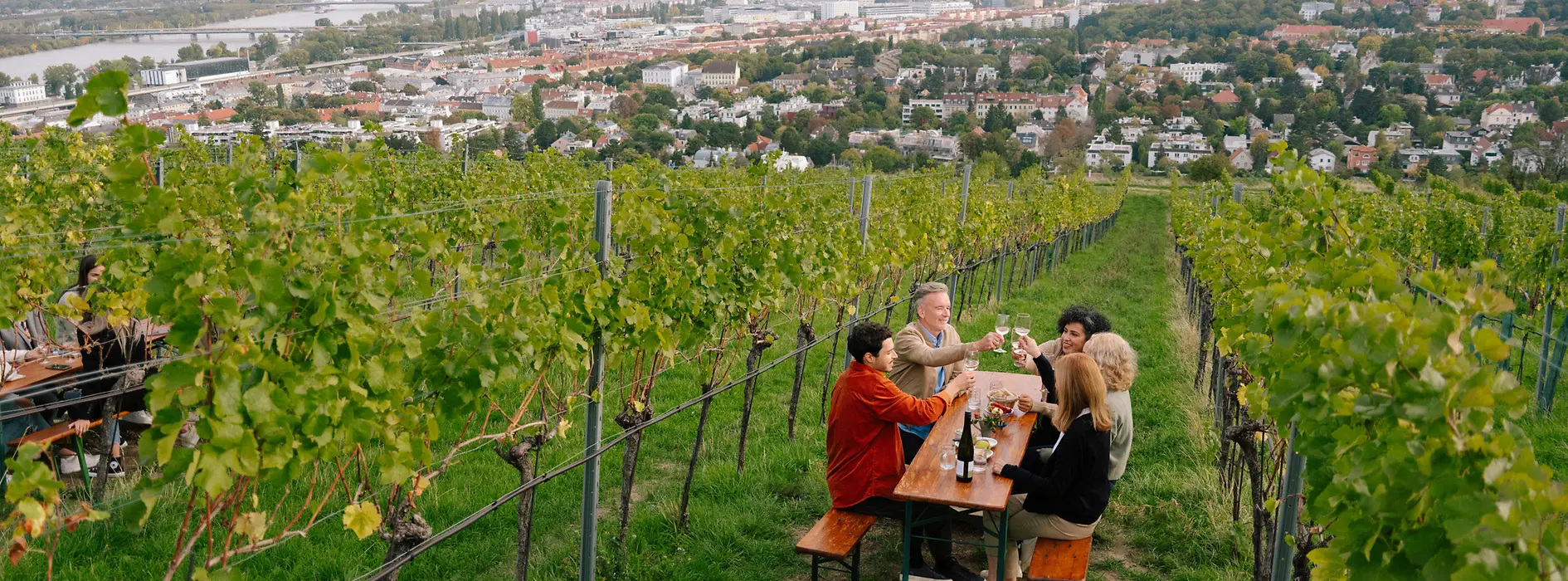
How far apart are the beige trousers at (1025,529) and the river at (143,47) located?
62.4 metres

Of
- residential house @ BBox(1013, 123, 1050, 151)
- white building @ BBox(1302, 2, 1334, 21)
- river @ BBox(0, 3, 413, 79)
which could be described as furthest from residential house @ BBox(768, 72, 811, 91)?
white building @ BBox(1302, 2, 1334, 21)

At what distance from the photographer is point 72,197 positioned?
6832 mm

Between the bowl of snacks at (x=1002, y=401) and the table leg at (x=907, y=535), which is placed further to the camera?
the bowl of snacks at (x=1002, y=401)

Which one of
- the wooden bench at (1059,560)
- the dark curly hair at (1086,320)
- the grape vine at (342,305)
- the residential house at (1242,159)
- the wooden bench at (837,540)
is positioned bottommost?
the residential house at (1242,159)

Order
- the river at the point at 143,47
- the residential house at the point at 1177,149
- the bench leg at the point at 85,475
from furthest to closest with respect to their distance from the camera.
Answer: the residential house at the point at 1177,149 → the river at the point at 143,47 → the bench leg at the point at 85,475

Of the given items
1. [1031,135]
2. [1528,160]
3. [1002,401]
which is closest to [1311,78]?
[1031,135]

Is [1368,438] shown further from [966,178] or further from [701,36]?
[701,36]

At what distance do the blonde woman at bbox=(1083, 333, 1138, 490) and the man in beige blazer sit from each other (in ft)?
2.10

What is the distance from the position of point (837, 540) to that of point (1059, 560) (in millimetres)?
912

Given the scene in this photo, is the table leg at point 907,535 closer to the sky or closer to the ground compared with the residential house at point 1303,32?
closer to the ground

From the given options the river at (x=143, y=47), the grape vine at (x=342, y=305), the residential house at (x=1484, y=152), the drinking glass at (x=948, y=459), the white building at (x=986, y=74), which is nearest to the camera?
the grape vine at (x=342, y=305)

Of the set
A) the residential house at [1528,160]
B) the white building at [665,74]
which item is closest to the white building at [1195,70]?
the white building at [665,74]

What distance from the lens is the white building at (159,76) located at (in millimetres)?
63572

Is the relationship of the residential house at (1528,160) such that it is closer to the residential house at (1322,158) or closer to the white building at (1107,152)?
the residential house at (1322,158)
